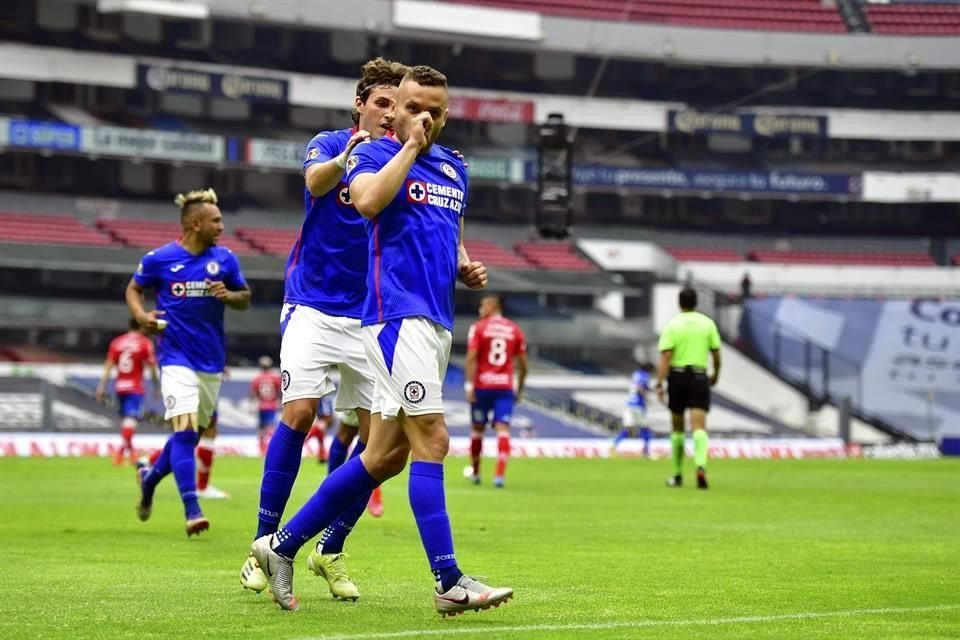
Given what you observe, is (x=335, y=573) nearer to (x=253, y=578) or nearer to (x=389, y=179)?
(x=253, y=578)

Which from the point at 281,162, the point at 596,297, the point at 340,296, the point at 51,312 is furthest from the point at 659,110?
the point at 340,296

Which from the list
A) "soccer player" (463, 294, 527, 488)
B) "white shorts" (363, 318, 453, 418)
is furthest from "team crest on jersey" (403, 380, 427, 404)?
"soccer player" (463, 294, 527, 488)

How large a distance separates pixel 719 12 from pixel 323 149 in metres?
57.7

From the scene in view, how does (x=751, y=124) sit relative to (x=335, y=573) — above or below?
above

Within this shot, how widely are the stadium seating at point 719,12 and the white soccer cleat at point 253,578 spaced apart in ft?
179

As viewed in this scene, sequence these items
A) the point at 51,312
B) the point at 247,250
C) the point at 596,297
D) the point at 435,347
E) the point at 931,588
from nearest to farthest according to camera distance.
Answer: the point at 435,347, the point at 931,588, the point at 51,312, the point at 247,250, the point at 596,297

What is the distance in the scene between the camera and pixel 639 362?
5447 cm

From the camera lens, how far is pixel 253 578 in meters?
7.97

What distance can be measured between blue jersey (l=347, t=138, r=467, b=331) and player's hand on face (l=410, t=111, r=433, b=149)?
0.21 metres

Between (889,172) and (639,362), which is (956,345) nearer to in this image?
(639,362)

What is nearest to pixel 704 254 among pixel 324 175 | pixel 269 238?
pixel 269 238

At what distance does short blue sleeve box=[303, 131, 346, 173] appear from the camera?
27.3 feet

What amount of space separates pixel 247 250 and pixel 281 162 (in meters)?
3.79

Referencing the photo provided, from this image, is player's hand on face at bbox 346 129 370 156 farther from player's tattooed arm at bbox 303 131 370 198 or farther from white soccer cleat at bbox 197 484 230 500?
white soccer cleat at bbox 197 484 230 500
